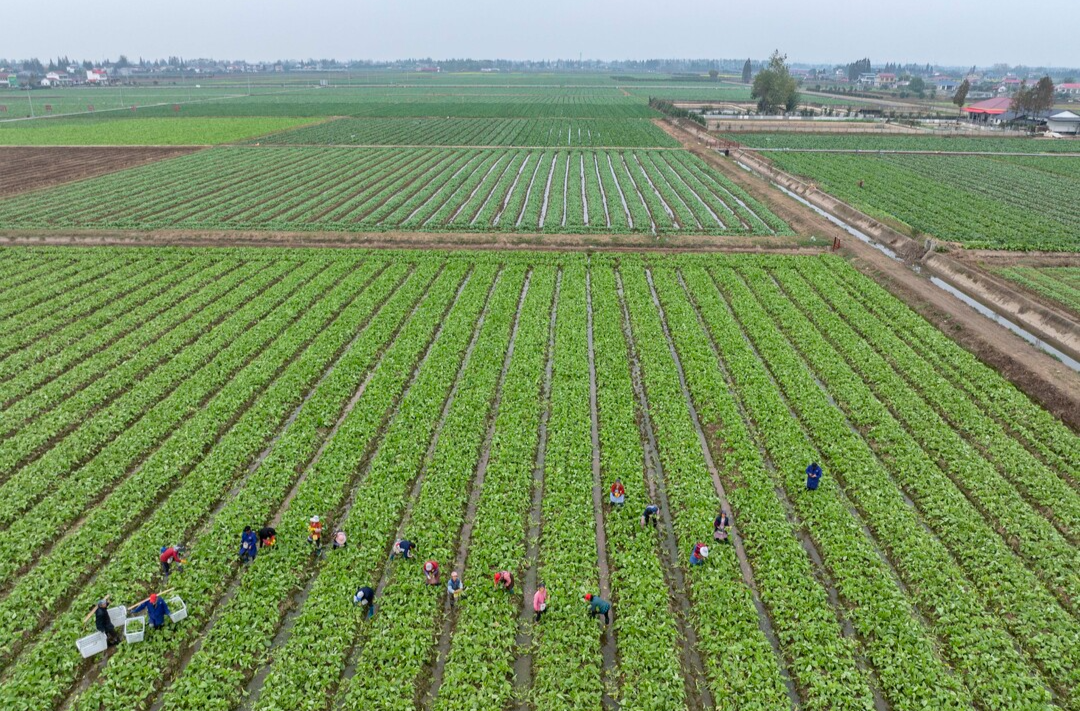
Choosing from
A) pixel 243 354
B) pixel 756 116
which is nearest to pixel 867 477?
pixel 243 354

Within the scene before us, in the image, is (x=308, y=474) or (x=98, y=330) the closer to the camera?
(x=308, y=474)

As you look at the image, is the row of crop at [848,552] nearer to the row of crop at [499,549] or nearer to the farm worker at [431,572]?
the row of crop at [499,549]

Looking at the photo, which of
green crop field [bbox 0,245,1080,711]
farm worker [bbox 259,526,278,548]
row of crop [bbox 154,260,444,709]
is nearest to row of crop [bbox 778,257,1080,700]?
green crop field [bbox 0,245,1080,711]

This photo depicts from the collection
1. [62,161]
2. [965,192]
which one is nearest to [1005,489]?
[965,192]

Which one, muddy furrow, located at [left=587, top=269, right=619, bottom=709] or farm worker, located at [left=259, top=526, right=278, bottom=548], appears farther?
farm worker, located at [left=259, top=526, right=278, bottom=548]

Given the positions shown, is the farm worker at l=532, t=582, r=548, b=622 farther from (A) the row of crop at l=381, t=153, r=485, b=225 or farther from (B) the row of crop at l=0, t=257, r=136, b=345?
(A) the row of crop at l=381, t=153, r=485, b=225

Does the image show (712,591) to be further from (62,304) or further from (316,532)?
(62,304)

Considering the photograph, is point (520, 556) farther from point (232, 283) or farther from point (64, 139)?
point (64, 139)
